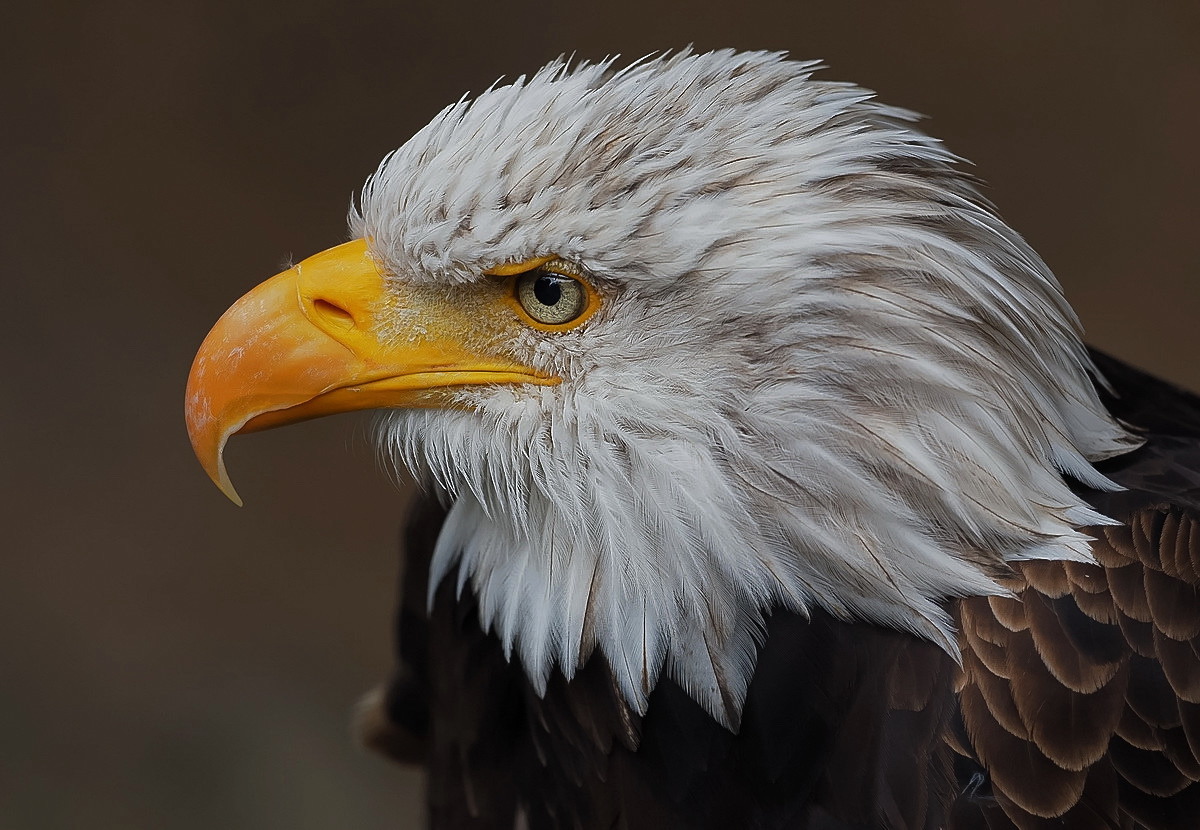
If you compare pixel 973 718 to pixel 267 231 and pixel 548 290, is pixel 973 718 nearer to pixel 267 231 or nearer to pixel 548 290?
pixel 548 290

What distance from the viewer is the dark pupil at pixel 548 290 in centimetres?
154

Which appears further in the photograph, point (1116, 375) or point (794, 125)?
point (1116, 375)

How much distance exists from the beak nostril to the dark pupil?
0.87 ft

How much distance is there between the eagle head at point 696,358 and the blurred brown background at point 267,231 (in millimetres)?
3247

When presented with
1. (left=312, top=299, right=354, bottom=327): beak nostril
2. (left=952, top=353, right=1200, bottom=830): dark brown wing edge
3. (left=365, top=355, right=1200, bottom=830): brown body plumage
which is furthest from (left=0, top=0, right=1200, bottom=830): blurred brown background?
(left=952, top=353, right=1200, bottom=830): dark brown wing edge

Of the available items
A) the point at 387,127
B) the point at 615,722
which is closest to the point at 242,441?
the point at 387,127

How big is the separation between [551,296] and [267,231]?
3785mm

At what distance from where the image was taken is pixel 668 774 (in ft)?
5.50

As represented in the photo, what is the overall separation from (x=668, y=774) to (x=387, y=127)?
3872mm

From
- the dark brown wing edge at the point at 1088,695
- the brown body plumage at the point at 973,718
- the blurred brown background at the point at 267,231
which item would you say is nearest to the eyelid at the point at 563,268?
the brown body plumage at the point at 973,718

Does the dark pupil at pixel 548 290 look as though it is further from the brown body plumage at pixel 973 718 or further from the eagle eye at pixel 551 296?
the brown body plumage at pixel 973 718

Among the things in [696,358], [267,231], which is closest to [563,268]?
[696,358]

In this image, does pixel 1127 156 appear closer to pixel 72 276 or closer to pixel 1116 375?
pixel 1116 375

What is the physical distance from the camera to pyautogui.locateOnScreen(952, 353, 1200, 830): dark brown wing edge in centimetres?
146
